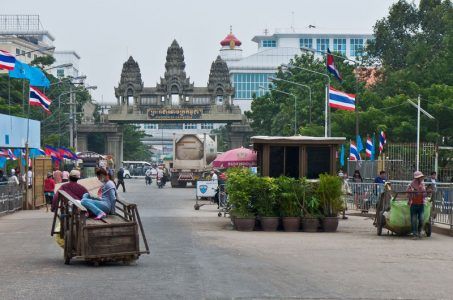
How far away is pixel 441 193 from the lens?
27484 millimetres

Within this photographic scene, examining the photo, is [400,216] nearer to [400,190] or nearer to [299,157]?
[400,190]

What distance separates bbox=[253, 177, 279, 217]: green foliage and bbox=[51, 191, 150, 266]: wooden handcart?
32.6ft

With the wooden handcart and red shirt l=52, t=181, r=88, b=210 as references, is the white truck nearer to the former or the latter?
red shirt l=52, t=181, r=88, b=210

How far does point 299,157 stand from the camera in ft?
97.6

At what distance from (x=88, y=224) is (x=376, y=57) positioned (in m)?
75.8

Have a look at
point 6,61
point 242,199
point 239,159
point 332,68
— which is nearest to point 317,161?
point 242,199

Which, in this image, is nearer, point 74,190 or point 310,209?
point 74,190

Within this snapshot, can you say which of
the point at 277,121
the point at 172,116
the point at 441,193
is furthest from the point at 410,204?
the point at 172,116

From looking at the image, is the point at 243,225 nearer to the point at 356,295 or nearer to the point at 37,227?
the point at 37,227

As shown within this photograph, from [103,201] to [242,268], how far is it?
2878mm

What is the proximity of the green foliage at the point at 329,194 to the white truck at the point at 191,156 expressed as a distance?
143 feet

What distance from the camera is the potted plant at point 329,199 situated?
89.0 feet

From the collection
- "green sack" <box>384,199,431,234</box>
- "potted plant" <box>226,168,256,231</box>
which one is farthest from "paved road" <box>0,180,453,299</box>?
"potted plant" <box>226,168,256,231</box>

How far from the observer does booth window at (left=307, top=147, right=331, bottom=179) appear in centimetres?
2991
